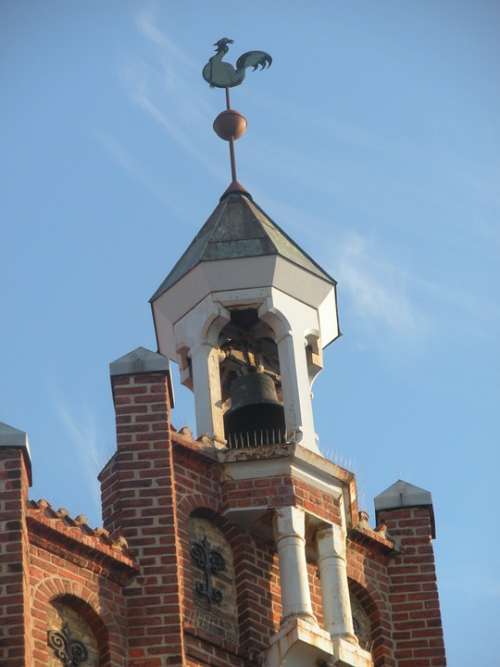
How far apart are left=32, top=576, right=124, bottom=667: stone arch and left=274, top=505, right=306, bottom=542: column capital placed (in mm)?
3197

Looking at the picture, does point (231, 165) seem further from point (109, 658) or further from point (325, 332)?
point (109, 658)

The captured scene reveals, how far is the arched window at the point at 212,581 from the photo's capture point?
41.0m

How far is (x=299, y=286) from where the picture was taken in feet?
148

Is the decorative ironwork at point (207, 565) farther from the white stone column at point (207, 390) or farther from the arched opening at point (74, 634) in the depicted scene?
the white stone column at point (207, 390)

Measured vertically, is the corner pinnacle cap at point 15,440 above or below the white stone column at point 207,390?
below

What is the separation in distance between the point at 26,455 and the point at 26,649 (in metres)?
3.00

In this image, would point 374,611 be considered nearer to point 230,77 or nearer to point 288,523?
point 288,523

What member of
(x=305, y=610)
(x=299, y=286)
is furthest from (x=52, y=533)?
(x=299, y=286)

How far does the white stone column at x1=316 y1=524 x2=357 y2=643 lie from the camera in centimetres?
4175

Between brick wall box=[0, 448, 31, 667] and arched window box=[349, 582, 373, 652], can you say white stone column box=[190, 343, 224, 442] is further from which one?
brick wall box=[0, 448, 31, 667]

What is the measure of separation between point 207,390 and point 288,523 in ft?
9.89

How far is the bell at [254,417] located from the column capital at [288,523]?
1.79 meters

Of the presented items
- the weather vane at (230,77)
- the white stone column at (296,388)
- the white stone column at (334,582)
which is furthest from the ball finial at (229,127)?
the white stone column at (334,582)

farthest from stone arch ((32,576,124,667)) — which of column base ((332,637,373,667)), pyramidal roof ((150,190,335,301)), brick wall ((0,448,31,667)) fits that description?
pyramidal roof ((150,190,335,301))
